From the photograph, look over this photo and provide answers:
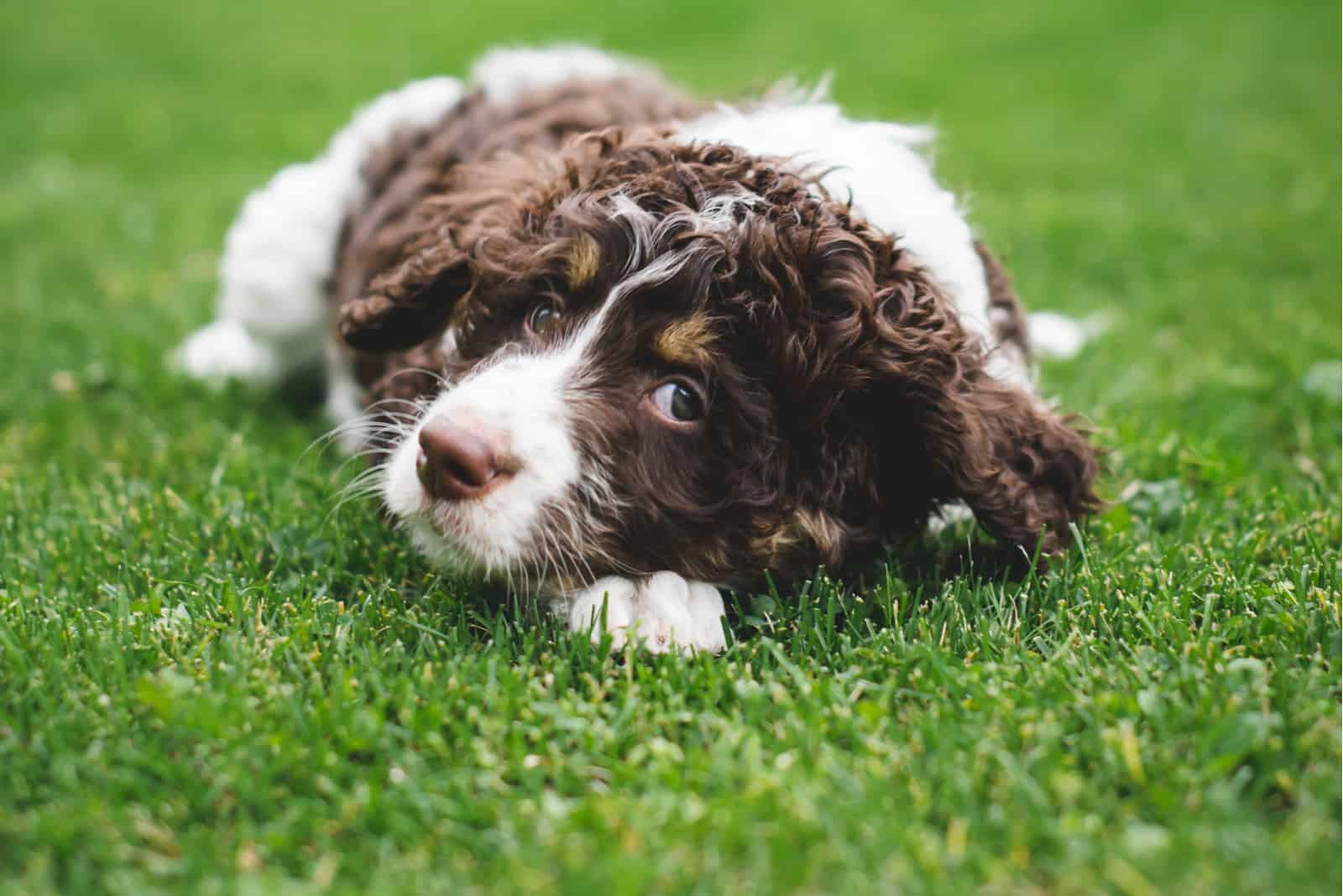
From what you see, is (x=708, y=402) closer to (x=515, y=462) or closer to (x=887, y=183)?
(x=515, y=462)

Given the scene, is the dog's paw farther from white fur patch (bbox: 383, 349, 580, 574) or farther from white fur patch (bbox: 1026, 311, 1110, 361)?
white fur patch (bbox: 1026, 311, 1110, 361)

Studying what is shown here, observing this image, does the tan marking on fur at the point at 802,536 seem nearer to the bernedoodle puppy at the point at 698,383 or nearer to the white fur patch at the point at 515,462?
the bernedoodle puppy at the point at 698,383

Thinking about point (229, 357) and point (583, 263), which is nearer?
point (583, 263)

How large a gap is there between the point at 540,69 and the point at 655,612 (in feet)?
10.1

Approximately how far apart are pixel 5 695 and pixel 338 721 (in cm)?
71

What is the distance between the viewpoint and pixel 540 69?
5.16 metres

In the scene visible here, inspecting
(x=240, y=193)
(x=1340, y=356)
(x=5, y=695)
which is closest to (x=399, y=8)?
(x=240, y=193)

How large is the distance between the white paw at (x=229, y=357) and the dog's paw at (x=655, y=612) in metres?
2.84

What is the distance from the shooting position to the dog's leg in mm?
5102

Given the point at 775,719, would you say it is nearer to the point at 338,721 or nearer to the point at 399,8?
the point at 338,721

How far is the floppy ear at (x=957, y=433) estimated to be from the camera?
9.98 feet

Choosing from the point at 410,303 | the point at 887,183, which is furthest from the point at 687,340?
the point at 410,303

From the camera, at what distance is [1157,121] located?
11391 millimetres

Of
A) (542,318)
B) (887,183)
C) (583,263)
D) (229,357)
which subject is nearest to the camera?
(583,263)
